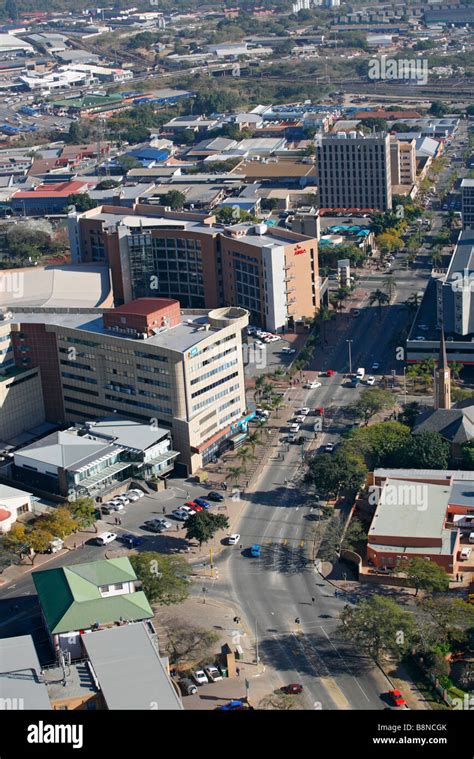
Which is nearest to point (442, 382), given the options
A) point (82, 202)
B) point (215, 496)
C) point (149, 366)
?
point (215, 496)

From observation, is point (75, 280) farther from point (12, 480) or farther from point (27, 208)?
point (27, 208)

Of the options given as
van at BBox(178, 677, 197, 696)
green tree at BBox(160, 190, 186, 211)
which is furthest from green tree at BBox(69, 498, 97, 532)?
green tree at BBox(160, 190, 186, 211)

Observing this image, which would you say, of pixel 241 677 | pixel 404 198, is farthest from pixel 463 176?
pixel 241 677

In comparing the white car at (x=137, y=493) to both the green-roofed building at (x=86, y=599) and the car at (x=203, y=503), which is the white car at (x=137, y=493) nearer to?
the car at (x=203, y=503)

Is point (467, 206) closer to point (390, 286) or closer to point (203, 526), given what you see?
point (390, 286)

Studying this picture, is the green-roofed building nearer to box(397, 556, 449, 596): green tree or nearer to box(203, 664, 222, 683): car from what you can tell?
box(203, 664, 222, 683): car
